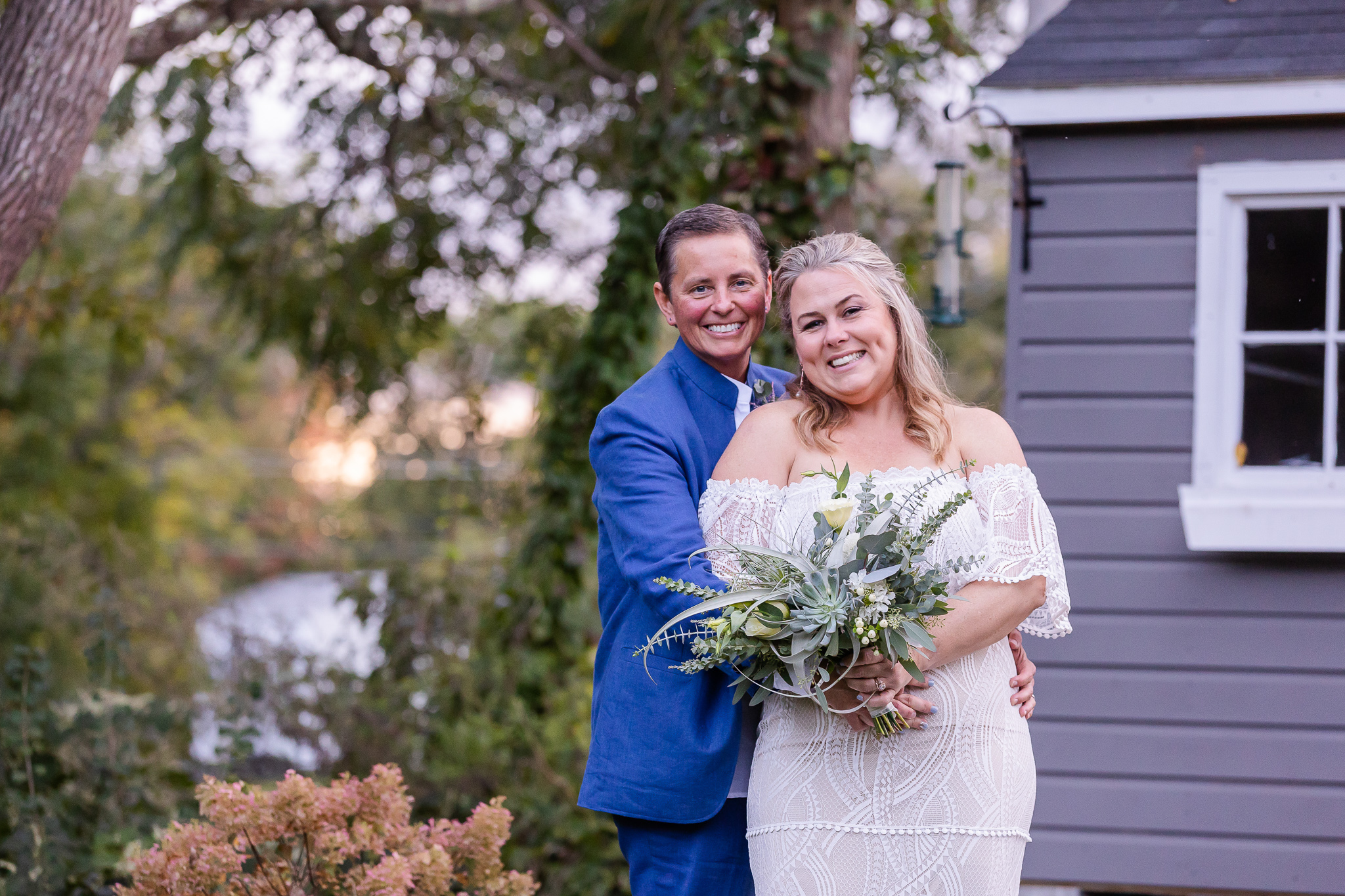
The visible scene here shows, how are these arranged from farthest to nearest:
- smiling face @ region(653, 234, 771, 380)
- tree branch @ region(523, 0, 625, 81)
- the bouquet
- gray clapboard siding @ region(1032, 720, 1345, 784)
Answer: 1. tree branch @ region(523, 0, 625, 81)
2. gray clapboard siding @ region(1032, 720, 1345, 784)
3. smiling face @ region(653, 234, 771, 380)
4. the bouquet

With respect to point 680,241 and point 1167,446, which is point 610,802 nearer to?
point 680,241

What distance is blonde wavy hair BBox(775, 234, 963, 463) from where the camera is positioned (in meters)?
2.24

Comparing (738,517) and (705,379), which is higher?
(705,379)

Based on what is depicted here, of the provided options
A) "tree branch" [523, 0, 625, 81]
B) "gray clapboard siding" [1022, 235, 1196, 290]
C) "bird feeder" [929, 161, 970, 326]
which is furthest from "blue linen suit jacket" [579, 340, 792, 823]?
"tree branch" [523, 0, 625, 81]

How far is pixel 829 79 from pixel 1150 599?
240 centimetres

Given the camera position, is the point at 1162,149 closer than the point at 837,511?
No

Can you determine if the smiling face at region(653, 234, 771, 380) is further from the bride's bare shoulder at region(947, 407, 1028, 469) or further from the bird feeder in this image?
the bird feeder

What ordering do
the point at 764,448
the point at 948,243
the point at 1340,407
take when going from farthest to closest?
the point at 948,243, the point at 1340,407, the point at 764,448

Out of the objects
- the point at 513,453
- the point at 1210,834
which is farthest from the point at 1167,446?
the point at 513,453

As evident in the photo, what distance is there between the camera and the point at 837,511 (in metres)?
1.92

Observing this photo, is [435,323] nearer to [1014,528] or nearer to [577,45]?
[577,45]

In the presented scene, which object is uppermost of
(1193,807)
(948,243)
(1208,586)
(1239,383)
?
(948,243)

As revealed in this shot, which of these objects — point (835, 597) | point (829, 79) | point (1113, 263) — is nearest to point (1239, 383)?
point (1113, 263)

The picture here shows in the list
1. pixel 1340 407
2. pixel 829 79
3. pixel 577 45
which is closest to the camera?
pixel 1340 407
